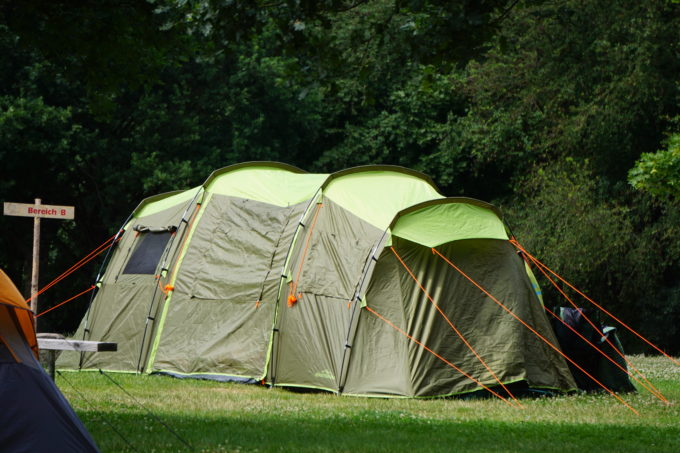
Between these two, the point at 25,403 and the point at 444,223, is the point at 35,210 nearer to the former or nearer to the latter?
the point at 444,223

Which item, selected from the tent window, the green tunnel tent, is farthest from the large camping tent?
the tent window

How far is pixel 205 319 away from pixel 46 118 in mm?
10640

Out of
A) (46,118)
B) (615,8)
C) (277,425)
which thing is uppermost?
(615,8)

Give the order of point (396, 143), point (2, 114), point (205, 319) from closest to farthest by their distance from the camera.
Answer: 1. point (205, 319)
2. point (2, 114)
3. point (396, 143)

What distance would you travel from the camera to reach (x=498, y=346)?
11.4 meters

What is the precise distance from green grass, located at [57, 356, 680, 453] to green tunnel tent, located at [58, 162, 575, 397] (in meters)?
0.50

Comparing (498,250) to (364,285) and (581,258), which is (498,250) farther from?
(581,258)

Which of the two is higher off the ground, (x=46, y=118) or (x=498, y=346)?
(x=46, y=118)

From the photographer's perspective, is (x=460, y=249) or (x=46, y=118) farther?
(x=46, y=118)

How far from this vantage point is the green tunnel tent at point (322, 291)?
11289mm

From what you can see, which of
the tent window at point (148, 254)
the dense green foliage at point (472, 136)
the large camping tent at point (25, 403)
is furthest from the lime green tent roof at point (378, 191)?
the dense green foliage at point (472, 136)

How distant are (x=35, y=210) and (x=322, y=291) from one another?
13.9 ft

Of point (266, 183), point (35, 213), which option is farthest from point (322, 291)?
point (35, 213)

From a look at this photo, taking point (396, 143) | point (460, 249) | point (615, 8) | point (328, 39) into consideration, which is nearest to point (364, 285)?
point (460, 249)
